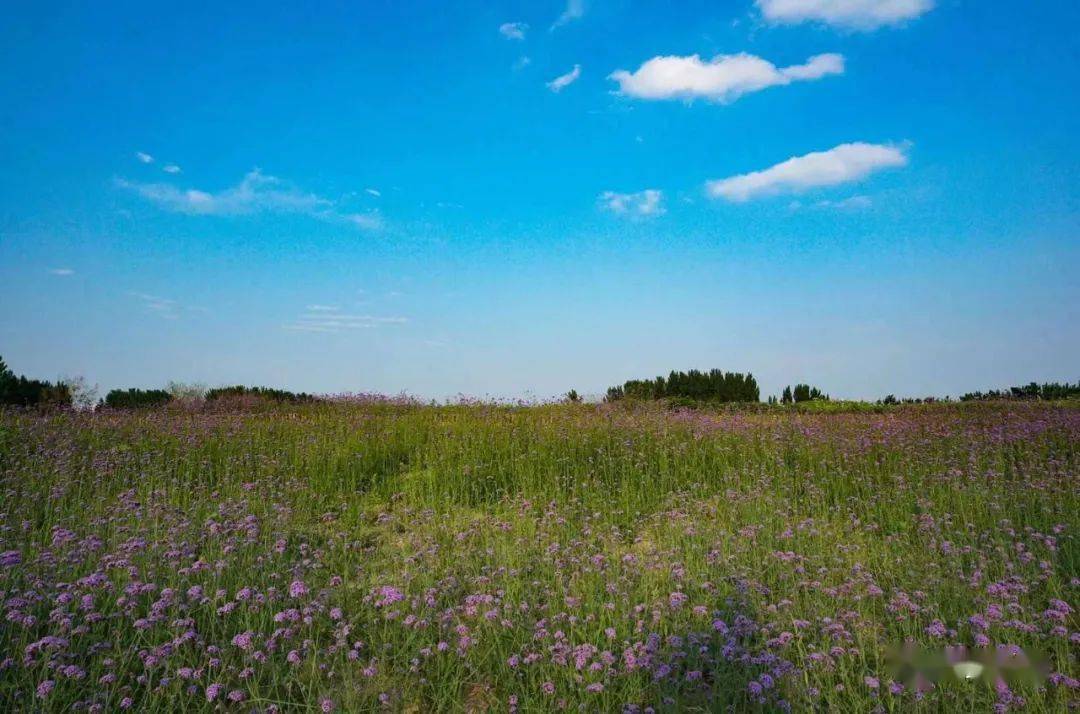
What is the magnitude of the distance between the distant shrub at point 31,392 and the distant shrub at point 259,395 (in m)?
3.59

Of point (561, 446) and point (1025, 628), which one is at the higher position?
point (561, 446)

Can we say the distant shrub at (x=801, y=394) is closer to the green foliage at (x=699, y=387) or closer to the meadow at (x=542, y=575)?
the green foliage at (x=699, y=387)

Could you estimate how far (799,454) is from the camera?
378 inches

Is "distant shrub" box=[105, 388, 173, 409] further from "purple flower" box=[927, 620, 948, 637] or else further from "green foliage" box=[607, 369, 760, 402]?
"purple flower" box=[927, 620, 948, 637]

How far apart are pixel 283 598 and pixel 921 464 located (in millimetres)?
8003

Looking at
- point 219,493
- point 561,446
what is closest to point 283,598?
point 219,493

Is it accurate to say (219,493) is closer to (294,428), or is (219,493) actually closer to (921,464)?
(294,428)

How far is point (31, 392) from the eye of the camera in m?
18.6

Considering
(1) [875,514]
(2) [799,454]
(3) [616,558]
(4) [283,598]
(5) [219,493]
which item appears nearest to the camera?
(4) [283,598]

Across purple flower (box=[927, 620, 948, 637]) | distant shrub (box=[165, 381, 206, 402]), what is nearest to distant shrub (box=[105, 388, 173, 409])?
distant shrub (box=[165, 381, 206, 402])

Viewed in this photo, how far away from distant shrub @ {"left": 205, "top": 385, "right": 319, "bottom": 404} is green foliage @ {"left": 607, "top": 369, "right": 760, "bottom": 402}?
31.2ft

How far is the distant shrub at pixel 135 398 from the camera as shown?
2035cm

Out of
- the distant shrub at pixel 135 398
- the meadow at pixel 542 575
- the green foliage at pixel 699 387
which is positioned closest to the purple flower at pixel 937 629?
the meadow at pixel 542 575

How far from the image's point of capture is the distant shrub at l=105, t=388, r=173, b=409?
20.3m
